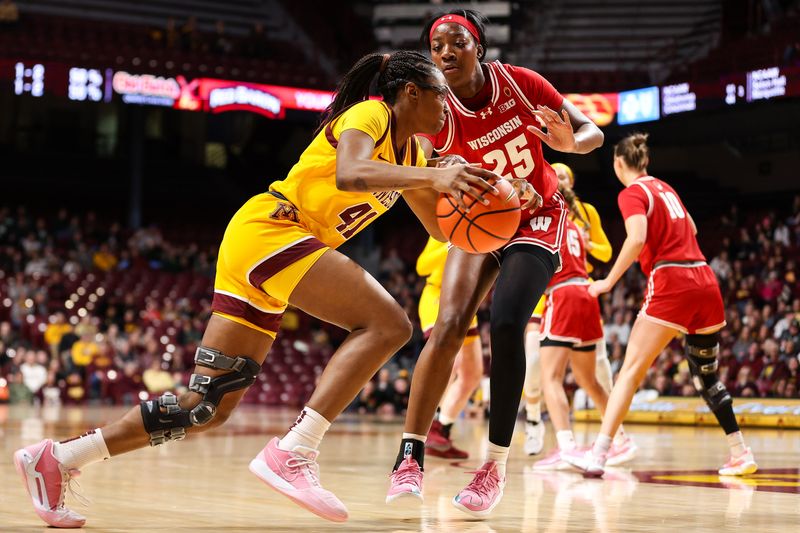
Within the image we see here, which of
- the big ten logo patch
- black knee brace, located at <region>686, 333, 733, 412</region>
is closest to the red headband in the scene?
the big ten logo patch

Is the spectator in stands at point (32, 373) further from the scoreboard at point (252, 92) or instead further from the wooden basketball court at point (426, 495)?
the wooden basketball court at point (426, 495)

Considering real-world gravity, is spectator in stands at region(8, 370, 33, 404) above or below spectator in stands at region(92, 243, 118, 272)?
below

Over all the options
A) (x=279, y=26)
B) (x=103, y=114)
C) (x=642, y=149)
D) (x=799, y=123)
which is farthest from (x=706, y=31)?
(x=642, y=149)

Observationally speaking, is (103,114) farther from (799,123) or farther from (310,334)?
(799,123)

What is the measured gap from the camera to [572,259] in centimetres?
774

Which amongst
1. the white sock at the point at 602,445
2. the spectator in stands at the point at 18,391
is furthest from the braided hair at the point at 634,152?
the spectator in stands at the point at 18,391

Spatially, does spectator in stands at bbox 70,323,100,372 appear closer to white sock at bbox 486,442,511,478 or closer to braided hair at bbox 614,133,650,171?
braided hair at bbox 614,133,650,171

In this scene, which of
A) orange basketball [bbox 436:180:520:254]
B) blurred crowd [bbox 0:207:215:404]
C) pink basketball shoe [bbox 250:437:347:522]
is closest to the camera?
pink basketball shoe [bbox 250:437:347:522]

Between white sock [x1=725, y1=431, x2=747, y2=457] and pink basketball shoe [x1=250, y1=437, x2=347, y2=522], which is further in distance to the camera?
white sock [x1=725, y1=431, x2=747, y2=457]

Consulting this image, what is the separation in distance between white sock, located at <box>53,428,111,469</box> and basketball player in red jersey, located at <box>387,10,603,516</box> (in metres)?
1.14

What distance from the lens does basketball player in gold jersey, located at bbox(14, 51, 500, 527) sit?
3.88 metres

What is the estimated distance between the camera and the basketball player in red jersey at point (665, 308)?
644 centimetres

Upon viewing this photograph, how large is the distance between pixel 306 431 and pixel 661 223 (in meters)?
3.53

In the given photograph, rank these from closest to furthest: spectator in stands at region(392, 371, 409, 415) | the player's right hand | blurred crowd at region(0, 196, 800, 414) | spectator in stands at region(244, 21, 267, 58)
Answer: the player's right hand, blurred crowd at region(0, 196, 800, 414), spectator in stands at region(392, 371, 409, 415), spectator in stands at region(244, 21, 267, 58)
